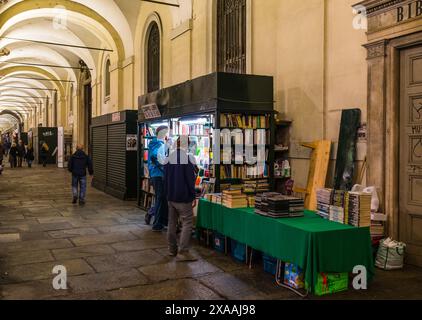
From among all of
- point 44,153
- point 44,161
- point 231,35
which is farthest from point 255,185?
point 44,153

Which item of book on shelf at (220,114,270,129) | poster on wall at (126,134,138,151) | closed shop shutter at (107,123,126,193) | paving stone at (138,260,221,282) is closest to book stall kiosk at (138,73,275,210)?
book on shelf at (220,114,270,129)

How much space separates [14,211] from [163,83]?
5815mm

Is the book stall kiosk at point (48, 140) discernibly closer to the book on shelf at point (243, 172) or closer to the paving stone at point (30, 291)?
the book on shelf at point (243, 172)

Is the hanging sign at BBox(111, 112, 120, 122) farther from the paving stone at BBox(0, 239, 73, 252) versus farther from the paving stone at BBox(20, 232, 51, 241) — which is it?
the paving stone at BBox(0, 239, 73, 252)

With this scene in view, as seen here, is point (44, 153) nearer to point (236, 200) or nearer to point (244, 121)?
point (244, 121)

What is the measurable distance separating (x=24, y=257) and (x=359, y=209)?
4.36 metres

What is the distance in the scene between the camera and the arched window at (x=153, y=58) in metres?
13.9

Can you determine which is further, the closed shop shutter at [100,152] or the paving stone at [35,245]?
the closed shop shutter at [100,152]

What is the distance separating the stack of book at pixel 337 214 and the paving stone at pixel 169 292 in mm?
1569

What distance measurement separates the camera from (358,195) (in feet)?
15.0

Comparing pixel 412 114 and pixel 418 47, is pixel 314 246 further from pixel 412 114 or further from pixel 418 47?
pixel 418 47

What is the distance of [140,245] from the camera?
6461mm

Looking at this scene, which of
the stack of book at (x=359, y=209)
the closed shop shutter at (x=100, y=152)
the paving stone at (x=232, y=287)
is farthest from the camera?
the closed shop shutter at (x=100, y=152)

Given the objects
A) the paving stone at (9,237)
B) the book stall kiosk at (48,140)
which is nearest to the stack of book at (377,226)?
the paving stone at (9,237)
